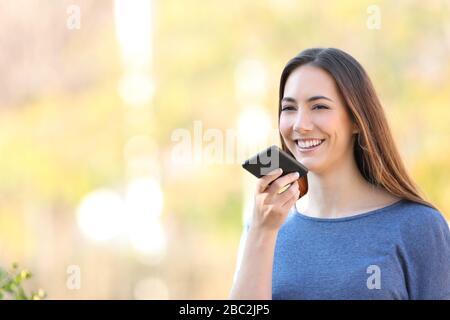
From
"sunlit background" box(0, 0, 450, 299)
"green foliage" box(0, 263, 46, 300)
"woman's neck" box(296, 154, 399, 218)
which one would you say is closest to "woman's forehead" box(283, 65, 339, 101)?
"woman's neck" box(296, 154, 399, 218)

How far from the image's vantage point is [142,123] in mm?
8609

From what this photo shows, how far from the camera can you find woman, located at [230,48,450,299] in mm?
2002

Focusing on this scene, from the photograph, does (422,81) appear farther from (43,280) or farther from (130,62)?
(43,280)

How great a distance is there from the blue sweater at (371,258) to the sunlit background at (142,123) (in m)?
5.71

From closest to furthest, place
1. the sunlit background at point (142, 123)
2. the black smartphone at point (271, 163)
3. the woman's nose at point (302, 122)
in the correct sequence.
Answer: the black smartphone at point (271, 163)
the woman's nose at point (302, 122)
the sunlit background at point (142, 123)

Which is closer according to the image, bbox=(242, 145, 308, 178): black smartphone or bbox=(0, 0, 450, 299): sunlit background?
bbox=(242, 145, 308, 178): black smartphone

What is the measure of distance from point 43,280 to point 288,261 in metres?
7.21

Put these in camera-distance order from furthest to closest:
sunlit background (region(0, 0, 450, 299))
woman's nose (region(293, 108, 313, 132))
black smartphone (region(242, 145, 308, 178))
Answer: sunlit background (region(0, 0, 450, 299)) < woman's nose (region(293, 108, 313, 132)) < black smartphone (region(242, 145, 308, 178))

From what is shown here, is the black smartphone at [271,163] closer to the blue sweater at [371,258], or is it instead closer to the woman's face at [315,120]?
the woman's face at [315,120]

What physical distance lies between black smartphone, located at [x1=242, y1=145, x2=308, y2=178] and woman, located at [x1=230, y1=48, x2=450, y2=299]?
0.03 m

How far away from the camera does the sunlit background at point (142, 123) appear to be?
8242 millimetres

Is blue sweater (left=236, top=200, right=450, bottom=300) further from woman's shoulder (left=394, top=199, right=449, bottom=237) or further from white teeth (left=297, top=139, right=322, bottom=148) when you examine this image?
white teeth (left=297, top=139, right=322, bottom=148)

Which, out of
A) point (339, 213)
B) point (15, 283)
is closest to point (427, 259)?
point (339, 213)

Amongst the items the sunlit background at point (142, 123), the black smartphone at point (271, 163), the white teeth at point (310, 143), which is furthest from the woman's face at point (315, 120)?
the sunlit background at point (142, 123)
